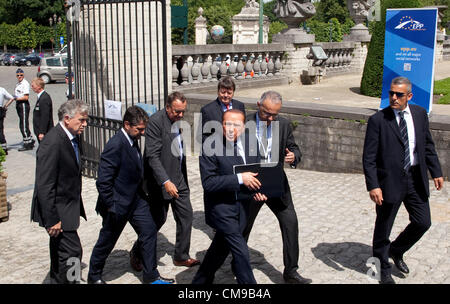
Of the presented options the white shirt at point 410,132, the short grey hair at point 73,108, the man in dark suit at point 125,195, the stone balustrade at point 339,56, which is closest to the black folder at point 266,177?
the man in dark suit at point 125,195

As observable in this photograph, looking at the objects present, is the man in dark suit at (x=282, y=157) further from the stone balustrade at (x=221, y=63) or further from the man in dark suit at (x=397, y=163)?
the stone balustrade at (x=221, y=63)

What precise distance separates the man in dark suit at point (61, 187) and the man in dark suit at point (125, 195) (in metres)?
0.25

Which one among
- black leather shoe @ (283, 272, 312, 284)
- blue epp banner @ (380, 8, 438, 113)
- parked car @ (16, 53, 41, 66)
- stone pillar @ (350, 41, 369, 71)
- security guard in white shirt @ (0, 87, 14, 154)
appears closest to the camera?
black leather shoe @ (283, 272, 312, 284)

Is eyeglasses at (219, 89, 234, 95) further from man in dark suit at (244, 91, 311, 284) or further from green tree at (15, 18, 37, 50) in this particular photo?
green tree at (15, 18, 37, 50)

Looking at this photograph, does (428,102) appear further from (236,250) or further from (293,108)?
(236,250)

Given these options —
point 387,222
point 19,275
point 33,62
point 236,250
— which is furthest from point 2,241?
point 33,62

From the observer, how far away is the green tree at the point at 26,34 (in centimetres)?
6582

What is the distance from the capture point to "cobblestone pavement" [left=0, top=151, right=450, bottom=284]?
218 inches

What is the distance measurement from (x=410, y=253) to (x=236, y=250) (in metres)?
2.44

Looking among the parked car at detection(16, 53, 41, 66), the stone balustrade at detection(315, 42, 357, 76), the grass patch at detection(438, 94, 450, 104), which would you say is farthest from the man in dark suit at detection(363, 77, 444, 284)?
the parked car at detection(16, 53, 41, 66)

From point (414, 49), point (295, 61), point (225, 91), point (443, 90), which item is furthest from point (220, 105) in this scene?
point (295, 61)

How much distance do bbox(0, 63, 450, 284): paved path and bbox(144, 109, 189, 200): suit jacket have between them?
2.82 feet

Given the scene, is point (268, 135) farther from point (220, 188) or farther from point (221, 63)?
point (221, 63)

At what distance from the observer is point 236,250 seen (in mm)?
4516
